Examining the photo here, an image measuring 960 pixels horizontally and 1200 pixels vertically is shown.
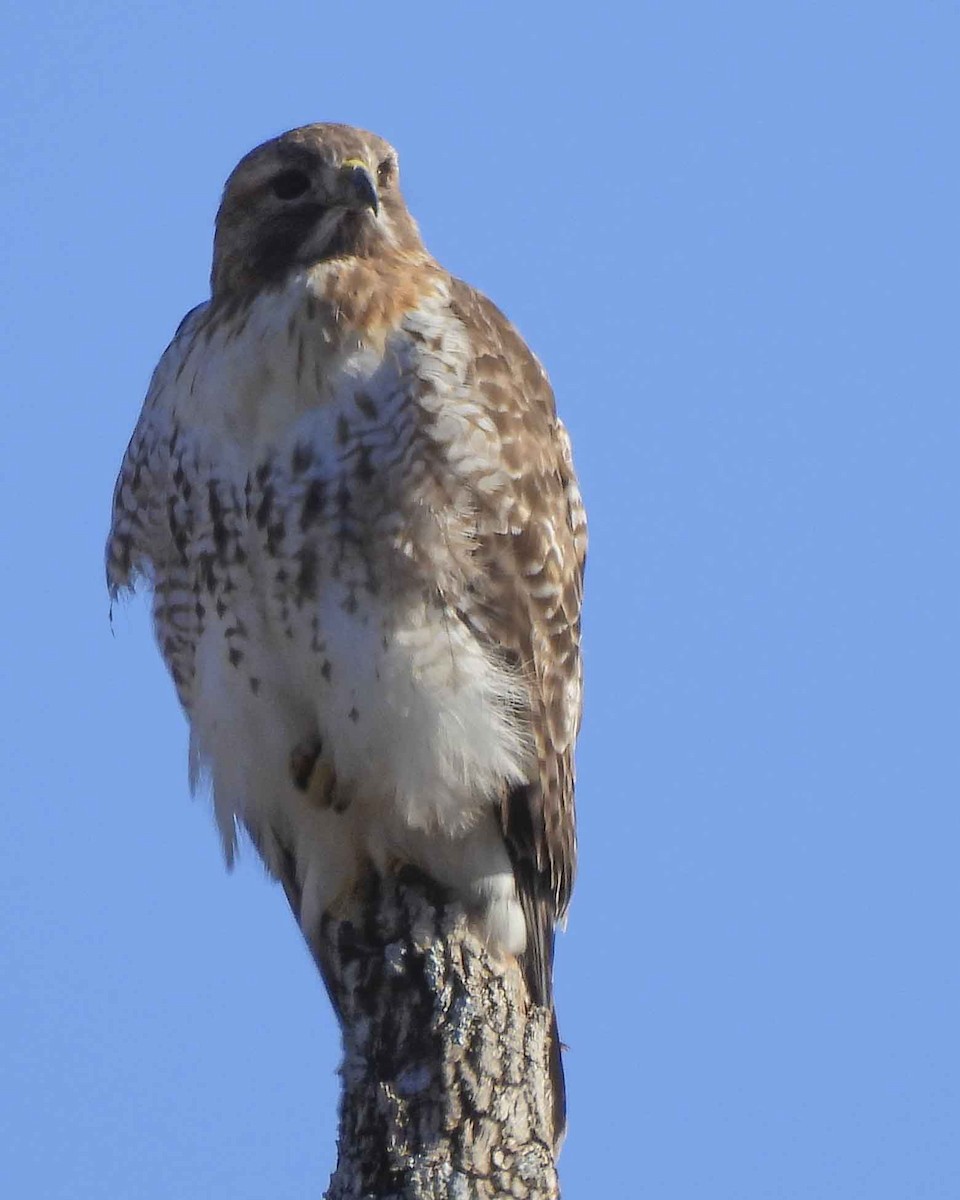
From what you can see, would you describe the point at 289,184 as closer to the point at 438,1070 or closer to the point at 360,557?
the point at 360,557

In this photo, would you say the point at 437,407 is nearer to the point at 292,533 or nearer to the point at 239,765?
the point at 292,533

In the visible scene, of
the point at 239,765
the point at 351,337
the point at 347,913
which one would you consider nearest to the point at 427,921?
the point at 347,913

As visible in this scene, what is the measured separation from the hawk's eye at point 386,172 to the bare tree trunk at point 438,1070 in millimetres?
1662

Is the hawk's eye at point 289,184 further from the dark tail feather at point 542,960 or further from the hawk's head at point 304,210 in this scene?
the dark tail feather at point 542,960

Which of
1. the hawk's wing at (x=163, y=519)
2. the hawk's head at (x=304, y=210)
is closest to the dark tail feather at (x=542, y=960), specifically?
the hawk's wing at (x=163, y=519)

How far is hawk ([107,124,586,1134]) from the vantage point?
4395 millimetres

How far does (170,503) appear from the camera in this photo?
461 cm

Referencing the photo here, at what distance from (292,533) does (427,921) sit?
0.87m

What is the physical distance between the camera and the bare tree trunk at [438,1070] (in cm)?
412

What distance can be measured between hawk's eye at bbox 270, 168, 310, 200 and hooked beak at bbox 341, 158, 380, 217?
4.4 inches

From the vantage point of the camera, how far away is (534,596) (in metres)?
4.61

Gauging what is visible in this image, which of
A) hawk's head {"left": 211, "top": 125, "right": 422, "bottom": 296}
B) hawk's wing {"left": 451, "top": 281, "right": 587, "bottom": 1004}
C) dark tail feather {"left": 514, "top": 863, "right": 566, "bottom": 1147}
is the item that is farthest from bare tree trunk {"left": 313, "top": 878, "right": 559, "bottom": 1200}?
hawk's head {"left": 211, "top": 125, "right": 422, "bottom": 296}

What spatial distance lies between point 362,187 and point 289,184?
0.68 ft

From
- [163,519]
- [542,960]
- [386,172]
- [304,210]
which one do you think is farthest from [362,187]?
[542,960]
